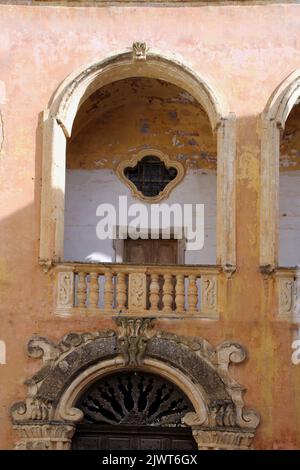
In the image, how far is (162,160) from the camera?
60.2ft

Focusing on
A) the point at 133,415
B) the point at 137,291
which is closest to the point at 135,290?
the point at 137,291

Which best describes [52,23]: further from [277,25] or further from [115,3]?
[277,25]

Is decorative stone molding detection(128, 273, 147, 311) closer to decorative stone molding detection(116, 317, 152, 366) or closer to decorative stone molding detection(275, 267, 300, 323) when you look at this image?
decorative stone molding detection(116, 317, 152, 366)

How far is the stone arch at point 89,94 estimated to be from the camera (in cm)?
1628

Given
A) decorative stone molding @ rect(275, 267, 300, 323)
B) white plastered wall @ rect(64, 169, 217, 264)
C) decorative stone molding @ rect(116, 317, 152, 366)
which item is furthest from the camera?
white plastered wall @ rect(64, 169, 217, 264)

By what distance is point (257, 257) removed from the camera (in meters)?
16.3

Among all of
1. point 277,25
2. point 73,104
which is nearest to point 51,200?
point 73,104

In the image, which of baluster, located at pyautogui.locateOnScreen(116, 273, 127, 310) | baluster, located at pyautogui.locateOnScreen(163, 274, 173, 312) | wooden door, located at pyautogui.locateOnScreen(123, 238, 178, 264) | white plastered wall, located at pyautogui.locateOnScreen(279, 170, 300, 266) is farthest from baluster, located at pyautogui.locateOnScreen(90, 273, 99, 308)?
white plastered wall, located at pyautogui.locateOnScreen(279, 170, 300, 266)

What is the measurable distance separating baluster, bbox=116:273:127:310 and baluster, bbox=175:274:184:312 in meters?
0.63

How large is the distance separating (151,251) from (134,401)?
8.31 ft

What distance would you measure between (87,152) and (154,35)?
2213 mm

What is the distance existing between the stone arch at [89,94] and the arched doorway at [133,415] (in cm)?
165

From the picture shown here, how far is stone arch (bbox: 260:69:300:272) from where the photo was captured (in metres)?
16.2

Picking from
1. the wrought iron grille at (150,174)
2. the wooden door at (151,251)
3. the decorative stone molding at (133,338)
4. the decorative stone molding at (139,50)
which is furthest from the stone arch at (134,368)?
the decorative stone molding at (139,50)
